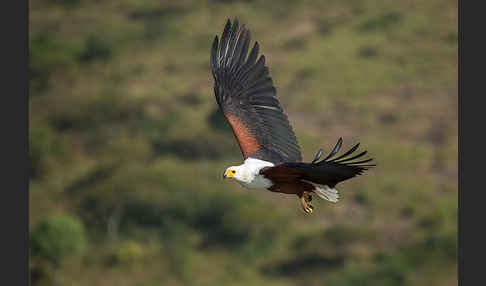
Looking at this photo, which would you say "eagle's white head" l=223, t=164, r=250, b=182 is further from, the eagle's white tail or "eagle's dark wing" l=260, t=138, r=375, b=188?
the eagle's white tail

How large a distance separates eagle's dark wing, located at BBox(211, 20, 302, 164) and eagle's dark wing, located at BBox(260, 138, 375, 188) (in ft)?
5.05

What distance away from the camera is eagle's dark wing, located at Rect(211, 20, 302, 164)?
1439cm

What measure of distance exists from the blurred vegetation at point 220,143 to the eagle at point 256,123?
30.7 m

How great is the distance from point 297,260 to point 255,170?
3413cm

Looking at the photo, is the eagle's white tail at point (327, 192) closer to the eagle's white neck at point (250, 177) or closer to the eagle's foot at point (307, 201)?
the eagle's foot at point (307, 201)

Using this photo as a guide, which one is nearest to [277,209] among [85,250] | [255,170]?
[85,250]

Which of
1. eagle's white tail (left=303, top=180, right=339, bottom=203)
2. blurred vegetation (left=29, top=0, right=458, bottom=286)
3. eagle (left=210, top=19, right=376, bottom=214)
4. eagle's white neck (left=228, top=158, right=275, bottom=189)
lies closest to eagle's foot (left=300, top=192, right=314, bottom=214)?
eagle (left=210, top=19, right=376, bottom=214)

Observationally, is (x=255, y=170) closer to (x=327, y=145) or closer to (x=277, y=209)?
(x=277, y=209)

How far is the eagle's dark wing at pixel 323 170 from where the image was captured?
11219mm

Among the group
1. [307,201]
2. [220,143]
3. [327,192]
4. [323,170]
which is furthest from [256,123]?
[220,143]

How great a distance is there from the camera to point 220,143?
53.9 metres

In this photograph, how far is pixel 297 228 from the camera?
4875cm

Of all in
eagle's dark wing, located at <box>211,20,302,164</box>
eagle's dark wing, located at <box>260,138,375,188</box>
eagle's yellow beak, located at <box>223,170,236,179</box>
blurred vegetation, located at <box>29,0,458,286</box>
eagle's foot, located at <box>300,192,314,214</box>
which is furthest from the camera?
blurred vegetation, located at <box>29,0,458,286</box>

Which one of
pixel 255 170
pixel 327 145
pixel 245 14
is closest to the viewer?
pixel 255 170
